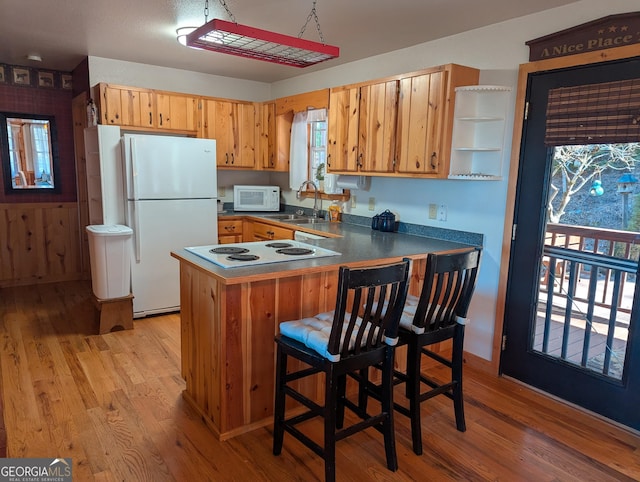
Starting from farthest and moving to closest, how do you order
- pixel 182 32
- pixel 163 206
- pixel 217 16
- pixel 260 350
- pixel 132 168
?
pixel 163 206 < pixel 132 168 < pixel 182 32 < pixel 217 16 < pixel 260 350

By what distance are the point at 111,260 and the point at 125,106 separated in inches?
59.1

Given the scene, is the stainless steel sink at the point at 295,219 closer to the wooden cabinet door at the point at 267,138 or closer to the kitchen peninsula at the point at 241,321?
the wooden cabinet door at the point at 267,138

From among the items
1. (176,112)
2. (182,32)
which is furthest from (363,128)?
(176,112)

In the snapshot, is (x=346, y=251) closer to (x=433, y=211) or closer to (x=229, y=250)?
(x=229, y=250)

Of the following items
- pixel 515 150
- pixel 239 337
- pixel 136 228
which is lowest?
pixel 239 337

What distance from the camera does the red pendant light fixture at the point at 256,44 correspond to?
194 cm

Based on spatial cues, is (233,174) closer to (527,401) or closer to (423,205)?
(423,205)

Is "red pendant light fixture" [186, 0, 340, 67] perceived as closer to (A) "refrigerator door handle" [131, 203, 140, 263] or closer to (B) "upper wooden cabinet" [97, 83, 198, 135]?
(A) "refrigerator door handle" [131, 203, 140, 263]

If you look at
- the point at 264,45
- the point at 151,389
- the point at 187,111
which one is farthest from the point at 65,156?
the point at 264,45

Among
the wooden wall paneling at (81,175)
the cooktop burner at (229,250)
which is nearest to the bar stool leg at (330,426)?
the cooktop burner at (229,250)

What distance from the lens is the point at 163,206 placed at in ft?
12.8

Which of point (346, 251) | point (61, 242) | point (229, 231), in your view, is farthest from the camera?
point (61, 242)

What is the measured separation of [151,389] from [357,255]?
1.54m

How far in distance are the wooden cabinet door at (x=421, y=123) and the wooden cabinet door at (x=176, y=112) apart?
2.33 metres
